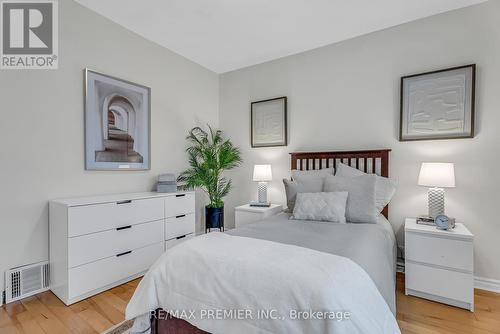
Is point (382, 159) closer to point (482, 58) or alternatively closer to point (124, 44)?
point (482, 58)

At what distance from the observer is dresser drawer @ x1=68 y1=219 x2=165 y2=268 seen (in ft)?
6.50

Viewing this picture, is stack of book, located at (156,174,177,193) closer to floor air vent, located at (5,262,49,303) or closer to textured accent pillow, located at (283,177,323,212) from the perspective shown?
floor air vent, located at (5,262,49,303)

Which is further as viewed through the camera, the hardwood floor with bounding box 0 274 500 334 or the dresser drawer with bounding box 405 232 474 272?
the dresser drawer with bounding box 405 232 474 272

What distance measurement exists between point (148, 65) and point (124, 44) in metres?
0.34

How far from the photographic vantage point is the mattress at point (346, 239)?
Answer: 52.4 inches

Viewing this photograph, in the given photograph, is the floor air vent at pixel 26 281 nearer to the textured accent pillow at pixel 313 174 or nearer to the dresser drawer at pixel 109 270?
the dresser drawer at pixel 109 270

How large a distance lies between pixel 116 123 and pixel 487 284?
4053 mm

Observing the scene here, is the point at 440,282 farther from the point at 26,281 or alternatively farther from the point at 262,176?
the point at 26,281

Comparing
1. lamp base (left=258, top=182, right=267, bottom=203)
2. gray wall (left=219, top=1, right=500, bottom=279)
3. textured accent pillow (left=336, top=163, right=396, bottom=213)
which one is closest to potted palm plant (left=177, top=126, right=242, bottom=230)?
gray wall (left=219, top=1, right=500, bottom=279)

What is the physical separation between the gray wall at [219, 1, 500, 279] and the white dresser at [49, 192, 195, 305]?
1.60m

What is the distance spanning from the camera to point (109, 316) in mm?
1827

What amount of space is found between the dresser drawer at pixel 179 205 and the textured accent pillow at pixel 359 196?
170 centimetres

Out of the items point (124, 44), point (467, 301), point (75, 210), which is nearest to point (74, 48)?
point (124, 44)

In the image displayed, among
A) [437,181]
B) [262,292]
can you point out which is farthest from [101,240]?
[437,181]
